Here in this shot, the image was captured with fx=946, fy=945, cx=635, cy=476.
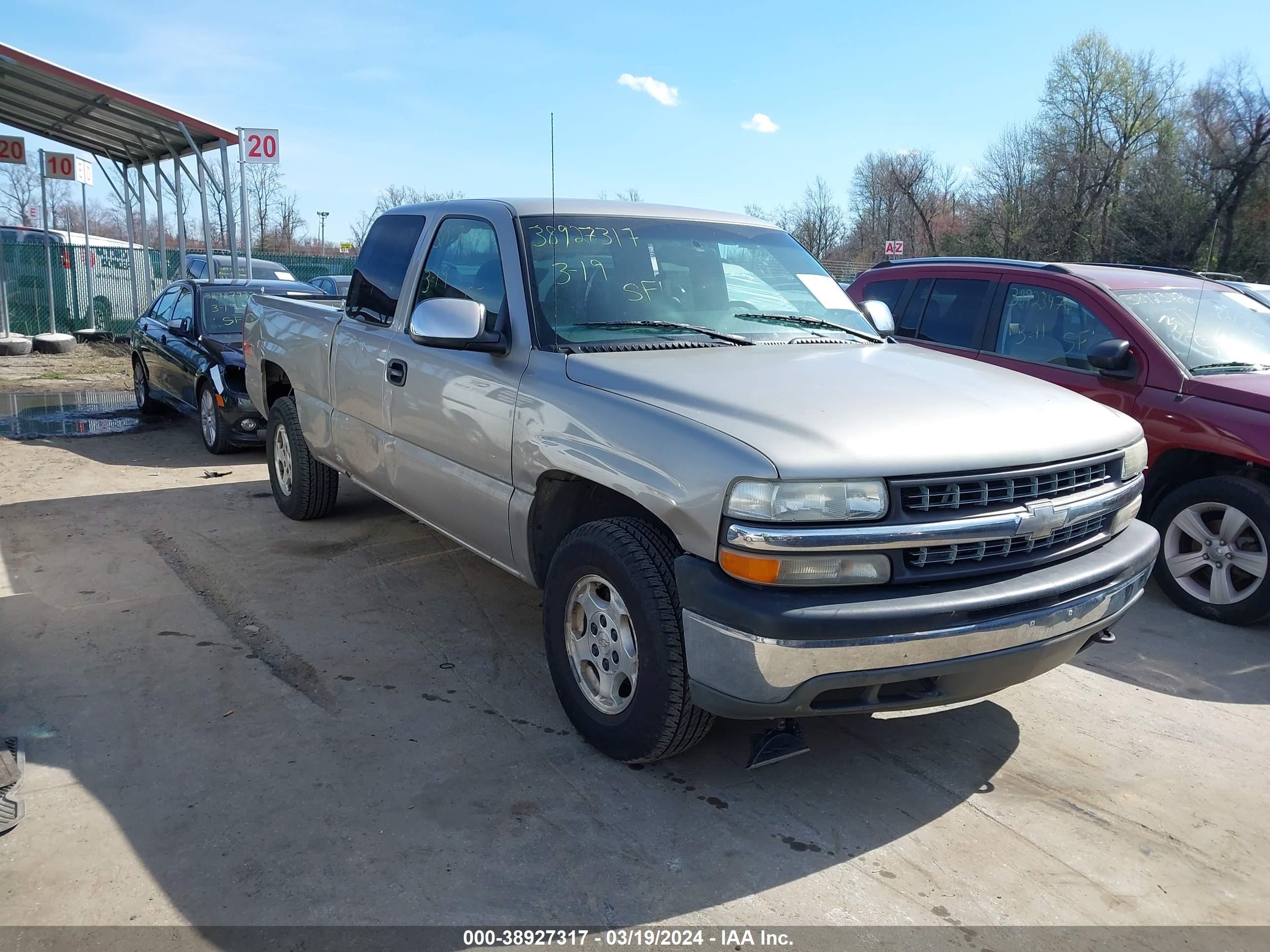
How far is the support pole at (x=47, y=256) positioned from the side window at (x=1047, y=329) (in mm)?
17419

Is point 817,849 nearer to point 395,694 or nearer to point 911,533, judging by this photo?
point 911,533

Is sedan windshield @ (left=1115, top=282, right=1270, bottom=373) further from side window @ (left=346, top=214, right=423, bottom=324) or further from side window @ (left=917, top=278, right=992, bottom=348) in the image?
side window @ (left=346, top=214, right=423, bottom=324)

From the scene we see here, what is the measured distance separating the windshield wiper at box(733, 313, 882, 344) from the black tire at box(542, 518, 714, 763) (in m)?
1.32

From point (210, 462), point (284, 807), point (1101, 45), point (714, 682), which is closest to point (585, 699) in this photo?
point (714, 682)

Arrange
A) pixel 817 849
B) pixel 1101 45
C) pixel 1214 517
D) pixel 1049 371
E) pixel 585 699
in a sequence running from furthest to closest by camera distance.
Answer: pixel 1101 45 < pixel 1049 371 < pixel 1214 517 < pixel 585 699 < pixel 817 849

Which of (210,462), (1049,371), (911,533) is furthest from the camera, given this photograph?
(210,462)

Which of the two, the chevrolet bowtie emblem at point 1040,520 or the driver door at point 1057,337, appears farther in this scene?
the driver door at point 1057,337

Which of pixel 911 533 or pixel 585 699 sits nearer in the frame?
pixel 911 533

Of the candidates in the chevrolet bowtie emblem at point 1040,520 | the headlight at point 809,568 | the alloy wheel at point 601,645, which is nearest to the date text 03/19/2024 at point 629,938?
the alloy wheel at point 601,645

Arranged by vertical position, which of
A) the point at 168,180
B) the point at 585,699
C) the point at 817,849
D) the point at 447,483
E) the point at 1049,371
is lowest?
the point at 817,849

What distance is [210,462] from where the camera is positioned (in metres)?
8.64

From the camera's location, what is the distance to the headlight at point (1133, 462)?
3523 millimetres

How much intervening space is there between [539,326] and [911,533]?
68.7 inches

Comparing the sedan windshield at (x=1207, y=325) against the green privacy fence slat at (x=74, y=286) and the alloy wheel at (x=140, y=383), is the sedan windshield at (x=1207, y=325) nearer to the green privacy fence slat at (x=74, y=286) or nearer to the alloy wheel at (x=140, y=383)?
the alloy wheel at (x=140, y=383)
